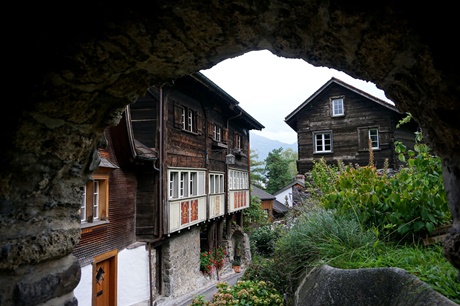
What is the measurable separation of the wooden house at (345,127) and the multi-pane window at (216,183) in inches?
197

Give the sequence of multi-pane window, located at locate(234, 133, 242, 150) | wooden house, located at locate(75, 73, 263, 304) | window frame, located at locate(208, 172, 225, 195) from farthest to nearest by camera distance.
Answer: multi-pane window, located at locate(234, 133, 242, 150)
window frame, located at locate(208, 172, 225, 195)
wooden house, located at locate(75, 73, 263, 304)

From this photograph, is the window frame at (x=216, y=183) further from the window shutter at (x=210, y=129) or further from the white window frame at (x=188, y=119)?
the white window frame at (x=188, y=119)

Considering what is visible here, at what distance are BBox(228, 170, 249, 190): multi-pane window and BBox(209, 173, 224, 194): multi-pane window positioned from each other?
1.03 metres

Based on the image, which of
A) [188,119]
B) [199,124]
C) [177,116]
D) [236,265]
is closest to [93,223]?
[177,116]

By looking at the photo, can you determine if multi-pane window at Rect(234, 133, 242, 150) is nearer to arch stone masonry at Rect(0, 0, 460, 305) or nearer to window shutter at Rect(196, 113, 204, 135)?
window shutter at Rect(196, 113, 204, 135)

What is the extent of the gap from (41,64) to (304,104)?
17.2 meters

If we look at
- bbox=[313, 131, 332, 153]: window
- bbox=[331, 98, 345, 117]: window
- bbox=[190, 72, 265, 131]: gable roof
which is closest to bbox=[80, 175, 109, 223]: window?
bbox=[190, 72, 265, 131]: gable roof

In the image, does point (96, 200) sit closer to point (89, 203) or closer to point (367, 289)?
point (89, 203)

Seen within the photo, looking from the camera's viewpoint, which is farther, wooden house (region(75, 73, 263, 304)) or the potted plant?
the potted plant

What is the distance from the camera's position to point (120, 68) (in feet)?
6.01

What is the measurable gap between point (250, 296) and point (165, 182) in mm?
5739

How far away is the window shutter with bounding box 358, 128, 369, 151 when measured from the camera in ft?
55.0

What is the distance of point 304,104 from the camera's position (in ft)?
58.7

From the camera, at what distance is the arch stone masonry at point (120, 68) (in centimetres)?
128
